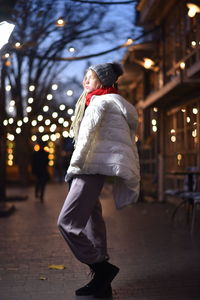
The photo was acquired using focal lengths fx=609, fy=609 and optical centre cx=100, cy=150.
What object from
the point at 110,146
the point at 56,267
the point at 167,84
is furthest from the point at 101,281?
the point at 167,84

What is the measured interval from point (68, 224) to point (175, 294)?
1.15 m

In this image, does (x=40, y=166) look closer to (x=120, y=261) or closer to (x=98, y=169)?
(x=120, y=261)

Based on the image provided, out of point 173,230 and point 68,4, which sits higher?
point 68,4

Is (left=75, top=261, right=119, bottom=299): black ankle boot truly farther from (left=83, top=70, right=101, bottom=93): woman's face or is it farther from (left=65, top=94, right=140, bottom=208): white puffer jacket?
(left=83, top=70, right=101, bottom=93): woman's face

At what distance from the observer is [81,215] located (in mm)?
5070

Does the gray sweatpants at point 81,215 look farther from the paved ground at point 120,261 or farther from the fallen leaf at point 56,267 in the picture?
the fallen leaf at point 56,267

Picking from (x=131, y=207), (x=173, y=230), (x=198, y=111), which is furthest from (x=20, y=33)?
(x=198, y=111)

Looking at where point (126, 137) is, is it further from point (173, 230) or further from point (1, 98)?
point (1, 98)

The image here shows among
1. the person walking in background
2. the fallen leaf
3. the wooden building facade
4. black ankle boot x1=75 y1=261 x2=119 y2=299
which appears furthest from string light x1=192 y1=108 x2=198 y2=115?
the person walking in background

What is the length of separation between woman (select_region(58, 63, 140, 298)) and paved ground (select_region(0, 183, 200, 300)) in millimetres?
410

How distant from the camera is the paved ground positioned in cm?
545

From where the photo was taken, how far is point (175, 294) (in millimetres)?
5293

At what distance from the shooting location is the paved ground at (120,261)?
17.9ft

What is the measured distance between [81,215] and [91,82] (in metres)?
1.22
